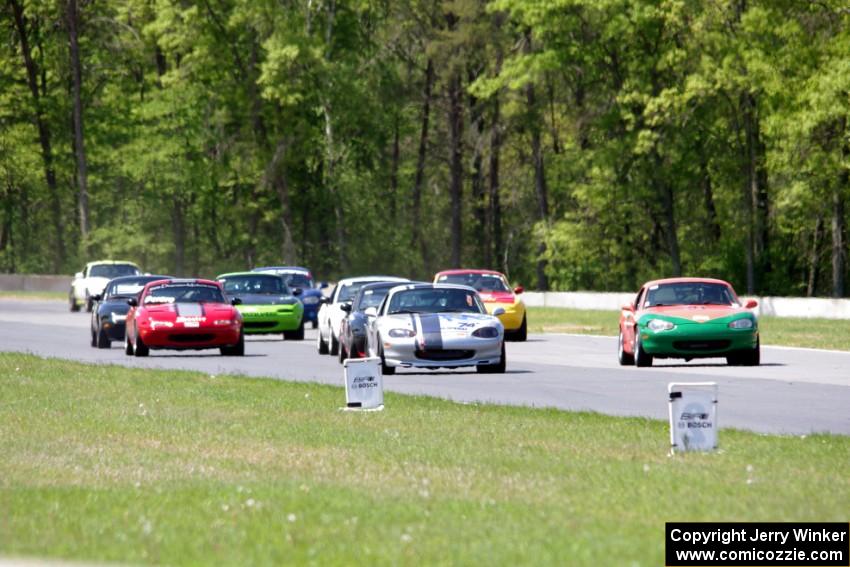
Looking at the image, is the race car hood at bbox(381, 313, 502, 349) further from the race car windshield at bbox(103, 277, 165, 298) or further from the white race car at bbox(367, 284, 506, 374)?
the race car windshield at bbox(103, 277, 165, 298)

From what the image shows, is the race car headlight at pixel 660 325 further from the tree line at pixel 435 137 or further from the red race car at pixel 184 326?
the tree line at pixel 435 137

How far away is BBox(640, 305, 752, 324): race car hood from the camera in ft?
96.1

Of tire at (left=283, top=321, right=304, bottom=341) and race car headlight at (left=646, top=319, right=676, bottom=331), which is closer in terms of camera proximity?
race car headlight at (left=646, top=319, right=676, bottom=331)

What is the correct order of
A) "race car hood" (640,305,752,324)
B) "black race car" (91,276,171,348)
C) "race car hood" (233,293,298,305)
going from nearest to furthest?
"race car hood" (640,305,752,324) < "black race car" (91,276,171,348) < "race car hood" (233,293,298,305)

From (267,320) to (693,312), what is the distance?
1428 cm

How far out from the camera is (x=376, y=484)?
13055 millimetres

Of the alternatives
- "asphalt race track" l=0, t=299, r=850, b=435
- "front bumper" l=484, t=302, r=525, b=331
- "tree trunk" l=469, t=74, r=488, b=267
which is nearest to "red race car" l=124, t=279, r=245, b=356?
"asphalt race track" l=0, t=299, r=850, b=435

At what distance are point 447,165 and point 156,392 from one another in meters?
74.2


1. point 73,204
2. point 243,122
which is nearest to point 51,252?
point 73,204

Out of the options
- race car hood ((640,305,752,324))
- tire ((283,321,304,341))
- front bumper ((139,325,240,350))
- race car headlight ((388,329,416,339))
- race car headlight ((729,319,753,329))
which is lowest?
tire ((283,321,304,341))

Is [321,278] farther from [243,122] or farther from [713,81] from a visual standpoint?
[713,81]

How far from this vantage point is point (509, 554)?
9609 millimetres

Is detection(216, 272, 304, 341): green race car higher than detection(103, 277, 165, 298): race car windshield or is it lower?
lower

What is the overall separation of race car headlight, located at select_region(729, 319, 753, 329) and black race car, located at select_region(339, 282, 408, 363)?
18.6ft
